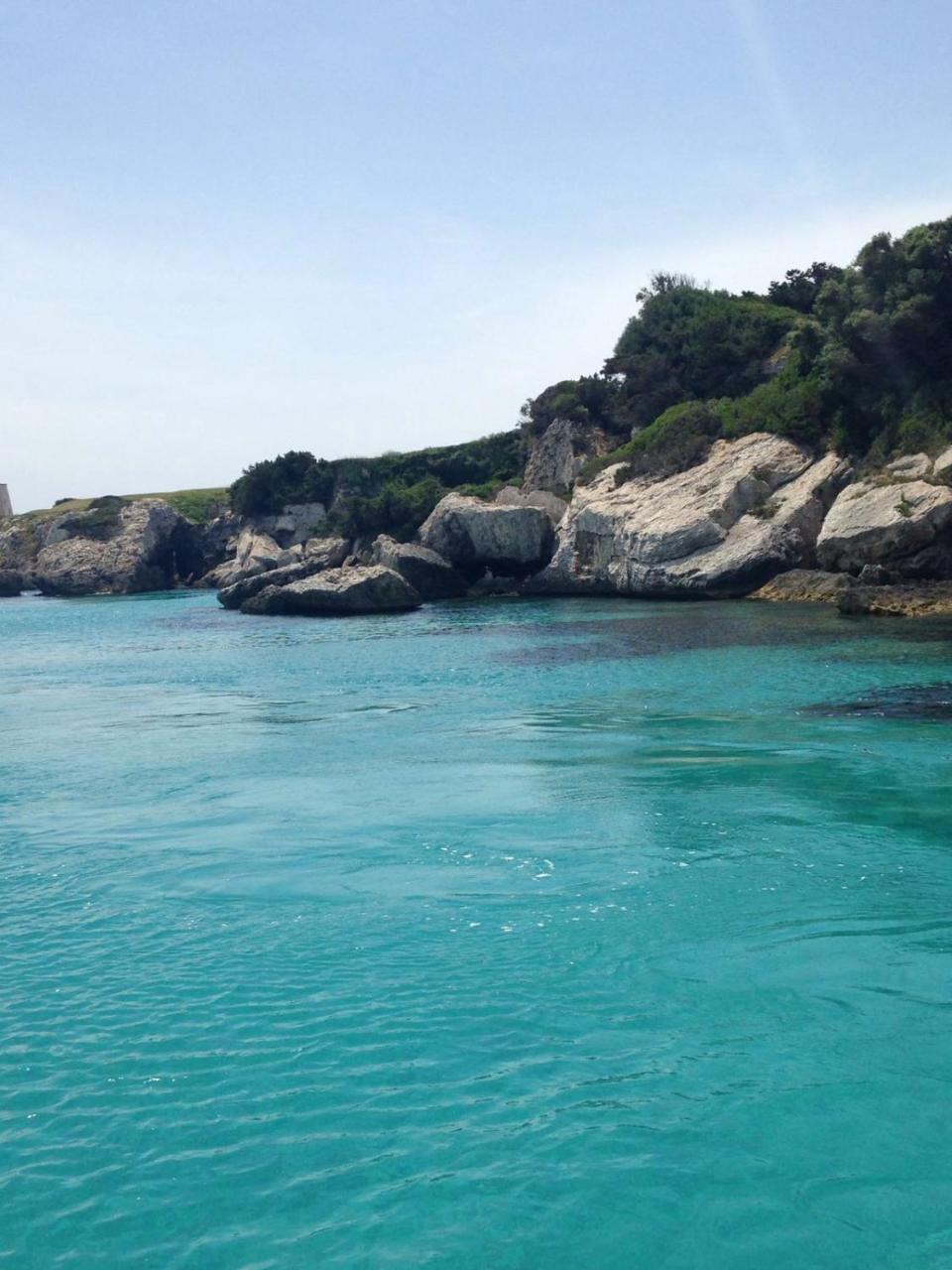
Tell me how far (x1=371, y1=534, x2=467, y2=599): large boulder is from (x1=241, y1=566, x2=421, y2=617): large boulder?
385 centimetres

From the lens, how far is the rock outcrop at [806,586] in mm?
39062

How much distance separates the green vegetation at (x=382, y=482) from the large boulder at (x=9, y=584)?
67.9ft

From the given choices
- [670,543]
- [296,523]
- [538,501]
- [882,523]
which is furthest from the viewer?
[296,523]

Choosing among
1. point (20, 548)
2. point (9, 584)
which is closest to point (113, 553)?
point (9, 584)

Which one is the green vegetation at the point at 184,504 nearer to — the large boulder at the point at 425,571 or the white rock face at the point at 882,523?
the large boulder at the point at 425,571

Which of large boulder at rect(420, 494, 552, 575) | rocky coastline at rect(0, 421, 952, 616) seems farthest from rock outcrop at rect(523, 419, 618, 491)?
large boulder at rect(420, 494, 552, 575)

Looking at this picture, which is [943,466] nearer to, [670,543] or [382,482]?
[670,543]

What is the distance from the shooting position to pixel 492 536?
57.2 metres

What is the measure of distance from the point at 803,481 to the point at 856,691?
24412mm

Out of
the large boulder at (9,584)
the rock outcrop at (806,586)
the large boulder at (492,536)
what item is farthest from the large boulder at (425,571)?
the large boulder at (9,584)

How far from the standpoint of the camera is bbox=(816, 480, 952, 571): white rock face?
36.7 metres

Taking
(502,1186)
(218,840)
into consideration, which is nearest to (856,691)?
(218,840)

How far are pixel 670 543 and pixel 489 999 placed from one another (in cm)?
3830

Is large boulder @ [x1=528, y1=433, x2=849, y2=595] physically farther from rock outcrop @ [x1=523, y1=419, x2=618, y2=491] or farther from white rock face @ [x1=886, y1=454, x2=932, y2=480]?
rock outcrop @ [x1=523, y1=419, x2=618, y2=491]
